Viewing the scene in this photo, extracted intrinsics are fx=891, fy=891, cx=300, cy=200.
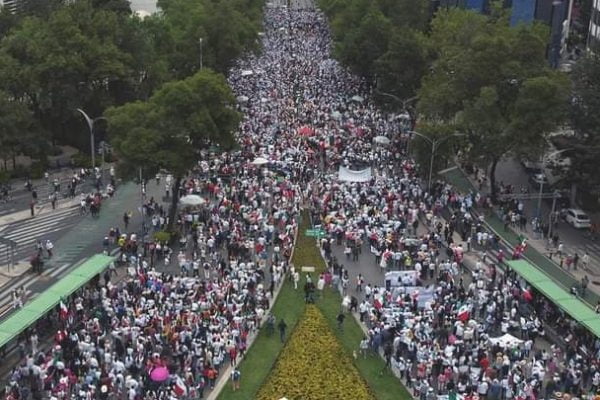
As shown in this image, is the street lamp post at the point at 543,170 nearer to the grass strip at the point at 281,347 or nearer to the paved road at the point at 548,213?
the paved road at the point at 548,213

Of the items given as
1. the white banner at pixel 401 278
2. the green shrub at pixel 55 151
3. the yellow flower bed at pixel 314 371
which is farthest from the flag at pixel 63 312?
the green shrub at pixel 55 151

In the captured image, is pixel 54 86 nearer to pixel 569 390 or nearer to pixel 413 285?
pixel 413 285

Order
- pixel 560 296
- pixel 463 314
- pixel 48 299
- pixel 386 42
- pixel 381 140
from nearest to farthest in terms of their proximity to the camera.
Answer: pixel 48 299 → pixel 463 314 → pixel 560 296 → pixel 381 140 → pixel 386 42

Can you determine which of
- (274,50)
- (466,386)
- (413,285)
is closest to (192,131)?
(413,285)

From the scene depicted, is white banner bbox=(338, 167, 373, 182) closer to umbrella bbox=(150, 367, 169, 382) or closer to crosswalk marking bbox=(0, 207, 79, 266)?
crosswalk marking bbox=(0, 207, 79, 266)

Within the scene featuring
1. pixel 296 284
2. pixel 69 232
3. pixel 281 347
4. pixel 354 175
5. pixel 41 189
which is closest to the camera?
pixel 281 347

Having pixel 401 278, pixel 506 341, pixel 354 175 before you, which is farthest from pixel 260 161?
pixel 506 341

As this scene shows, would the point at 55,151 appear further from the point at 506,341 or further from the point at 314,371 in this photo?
the point at 506,341
